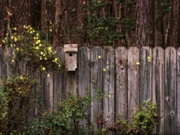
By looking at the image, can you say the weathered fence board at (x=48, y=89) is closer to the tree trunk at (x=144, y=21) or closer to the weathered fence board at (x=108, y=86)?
the weathered fence board at (x=108, y=86)

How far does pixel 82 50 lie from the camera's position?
743cm

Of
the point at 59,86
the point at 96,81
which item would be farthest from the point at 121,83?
the point at 59,86

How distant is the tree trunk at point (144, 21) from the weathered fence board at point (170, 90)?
1.95 metres

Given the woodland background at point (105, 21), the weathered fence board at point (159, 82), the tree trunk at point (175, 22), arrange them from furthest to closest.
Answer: the tree trunk at point (175, 22) < the woodland background at point (105, 21) < the weathered fence board at point (159, 82)

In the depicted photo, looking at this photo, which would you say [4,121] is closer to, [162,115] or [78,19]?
[162,115]

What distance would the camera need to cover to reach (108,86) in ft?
24.4

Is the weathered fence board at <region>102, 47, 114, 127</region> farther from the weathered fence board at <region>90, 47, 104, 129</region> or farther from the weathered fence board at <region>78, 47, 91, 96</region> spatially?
the weathered fence board at <region>78, 47, 91, 96</region>

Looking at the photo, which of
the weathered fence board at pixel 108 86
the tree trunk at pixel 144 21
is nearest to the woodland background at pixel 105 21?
the tree trunk at pixel 144 21

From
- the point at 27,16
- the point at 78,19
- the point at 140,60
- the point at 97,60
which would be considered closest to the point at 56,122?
the point at 97,60

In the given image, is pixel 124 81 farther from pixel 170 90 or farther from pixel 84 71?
pixel 170 90

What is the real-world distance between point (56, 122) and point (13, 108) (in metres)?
0.79

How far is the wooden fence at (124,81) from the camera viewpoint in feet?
24.2

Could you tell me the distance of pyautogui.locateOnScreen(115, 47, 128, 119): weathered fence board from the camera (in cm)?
739

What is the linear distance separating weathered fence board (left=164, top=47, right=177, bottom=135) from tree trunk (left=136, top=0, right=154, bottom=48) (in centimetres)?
195
